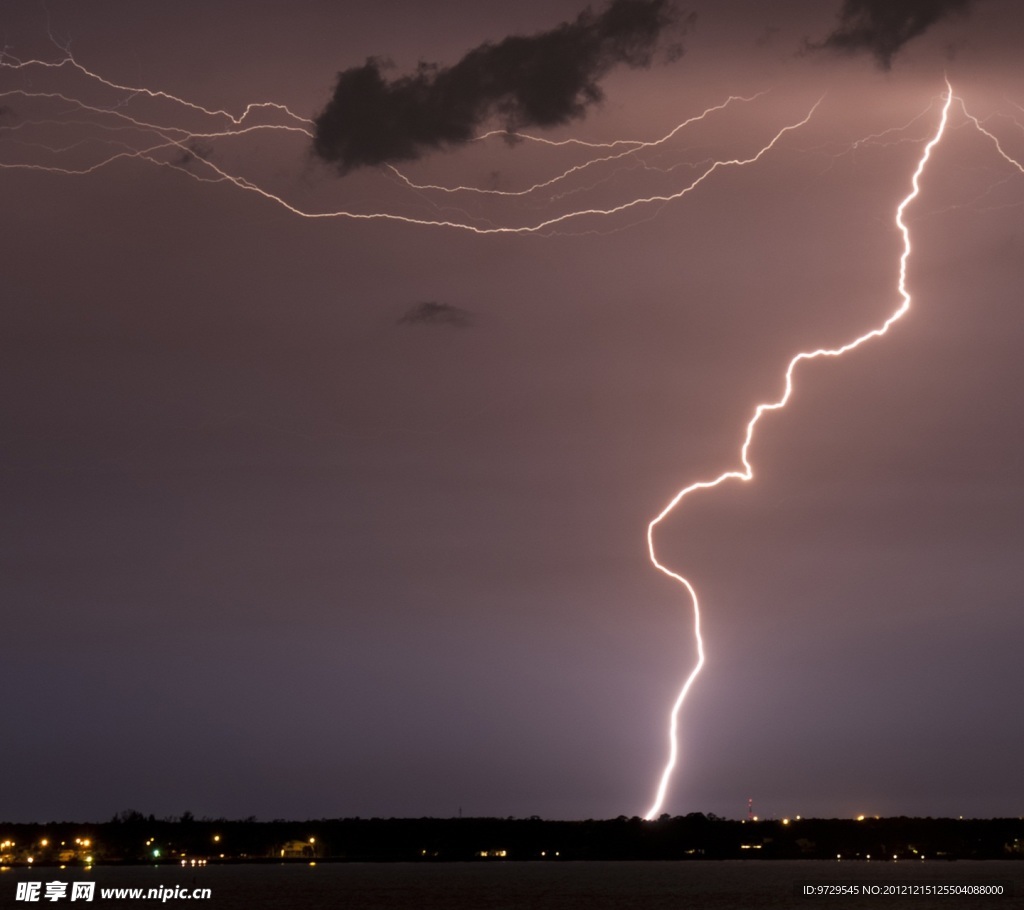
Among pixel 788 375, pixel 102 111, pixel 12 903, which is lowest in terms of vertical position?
pixel 12 903

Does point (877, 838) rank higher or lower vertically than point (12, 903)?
higher

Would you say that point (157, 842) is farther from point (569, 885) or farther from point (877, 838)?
point (877, 838)

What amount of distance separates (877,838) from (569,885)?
295 ft

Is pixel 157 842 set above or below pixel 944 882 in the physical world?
above

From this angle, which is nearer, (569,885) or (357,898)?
(357,898)

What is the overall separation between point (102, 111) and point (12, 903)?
197 ft

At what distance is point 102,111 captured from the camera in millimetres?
40250

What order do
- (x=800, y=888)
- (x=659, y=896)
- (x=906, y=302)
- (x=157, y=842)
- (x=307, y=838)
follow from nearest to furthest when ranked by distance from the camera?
(x=906, y=302)
(x=659, y=896)
(x=800, y=888)
(x=157, y=842)
(x=307, y=838)

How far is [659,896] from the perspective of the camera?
99500mm

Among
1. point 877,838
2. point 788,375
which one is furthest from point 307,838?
point 788,375

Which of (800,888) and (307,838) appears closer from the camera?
(800,888)

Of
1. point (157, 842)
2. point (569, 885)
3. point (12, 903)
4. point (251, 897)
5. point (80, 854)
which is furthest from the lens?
point (157, 842)

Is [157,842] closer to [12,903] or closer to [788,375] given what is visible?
[12,903]

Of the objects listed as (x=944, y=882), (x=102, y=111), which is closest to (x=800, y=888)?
(x=944, y=882)
